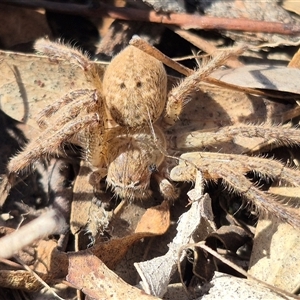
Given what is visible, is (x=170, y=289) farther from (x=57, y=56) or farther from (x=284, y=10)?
(x=284, y=10)

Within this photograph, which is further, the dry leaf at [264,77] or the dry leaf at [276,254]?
the dry leaf at [264,77]

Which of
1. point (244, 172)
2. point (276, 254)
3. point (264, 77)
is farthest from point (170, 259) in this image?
point (264, 77)

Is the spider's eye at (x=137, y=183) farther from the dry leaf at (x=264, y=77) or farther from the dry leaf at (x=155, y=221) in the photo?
the dry leaf at (x=264, y=77)

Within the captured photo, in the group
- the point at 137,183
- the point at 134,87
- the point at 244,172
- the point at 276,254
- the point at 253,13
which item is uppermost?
the point at 253,13

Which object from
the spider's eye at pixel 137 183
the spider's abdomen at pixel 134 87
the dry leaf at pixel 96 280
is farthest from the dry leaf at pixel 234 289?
the spider's abdomen at pixel 134 87

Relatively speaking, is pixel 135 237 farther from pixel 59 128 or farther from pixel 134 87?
pixel 134 87

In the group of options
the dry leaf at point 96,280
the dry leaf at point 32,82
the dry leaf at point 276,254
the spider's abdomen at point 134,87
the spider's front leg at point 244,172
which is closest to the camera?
the dry leaf at point 96,280
